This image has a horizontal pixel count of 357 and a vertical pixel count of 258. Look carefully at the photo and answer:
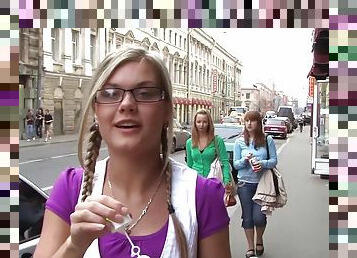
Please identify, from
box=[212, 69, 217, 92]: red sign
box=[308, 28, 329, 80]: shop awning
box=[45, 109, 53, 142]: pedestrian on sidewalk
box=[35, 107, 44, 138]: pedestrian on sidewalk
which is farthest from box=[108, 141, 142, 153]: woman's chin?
box=[212, 69, 217, 92]: red sign

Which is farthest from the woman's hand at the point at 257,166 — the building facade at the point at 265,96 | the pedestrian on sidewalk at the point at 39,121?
the building facade at the point at 265,96

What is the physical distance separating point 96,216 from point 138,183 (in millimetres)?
264

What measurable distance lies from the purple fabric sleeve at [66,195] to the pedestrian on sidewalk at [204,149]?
13.0 ft

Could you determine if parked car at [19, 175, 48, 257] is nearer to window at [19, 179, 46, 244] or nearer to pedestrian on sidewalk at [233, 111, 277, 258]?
window at [19, 179, 46, 244]

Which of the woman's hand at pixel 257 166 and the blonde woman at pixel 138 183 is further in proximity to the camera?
the woman's hand at pixel 257 166

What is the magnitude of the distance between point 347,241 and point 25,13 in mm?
1232

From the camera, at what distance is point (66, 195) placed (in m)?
1.28

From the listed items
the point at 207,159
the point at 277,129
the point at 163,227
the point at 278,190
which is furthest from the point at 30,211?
the point at 277,129

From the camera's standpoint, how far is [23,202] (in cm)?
305

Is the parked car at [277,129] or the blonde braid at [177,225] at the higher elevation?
the blonde braid at [177,225]

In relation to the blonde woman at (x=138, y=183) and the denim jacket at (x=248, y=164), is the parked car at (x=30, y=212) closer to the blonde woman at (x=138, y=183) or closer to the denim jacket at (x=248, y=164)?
the blonde woman at (x=138, y=183)

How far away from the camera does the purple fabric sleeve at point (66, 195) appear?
4.16 feet

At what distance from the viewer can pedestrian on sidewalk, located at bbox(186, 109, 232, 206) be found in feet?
Result: 17.3

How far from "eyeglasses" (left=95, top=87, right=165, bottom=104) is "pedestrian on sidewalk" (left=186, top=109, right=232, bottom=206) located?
13.2 ft
